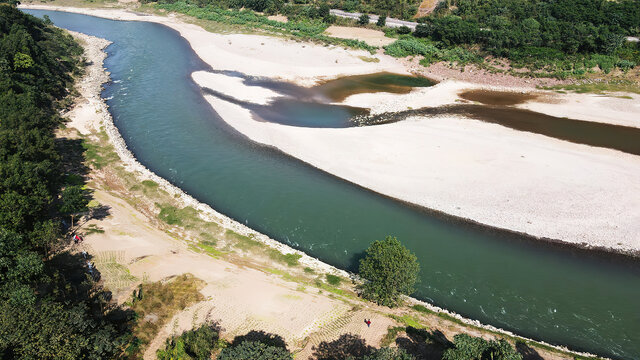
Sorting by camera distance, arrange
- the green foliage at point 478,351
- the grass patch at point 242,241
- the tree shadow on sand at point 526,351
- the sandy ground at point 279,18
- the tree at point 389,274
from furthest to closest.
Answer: the sandy ground at point 279,18
the grass patch at point 242,241
the tree at point 389,274
the tree shadow on sand at point 526,351
the green foliage at point 478,351

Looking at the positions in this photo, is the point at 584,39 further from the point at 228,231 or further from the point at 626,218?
the point at 228,231

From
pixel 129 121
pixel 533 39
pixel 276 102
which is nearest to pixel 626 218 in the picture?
pixel 276 102

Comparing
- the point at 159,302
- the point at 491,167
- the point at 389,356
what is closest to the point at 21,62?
the point at 159,302

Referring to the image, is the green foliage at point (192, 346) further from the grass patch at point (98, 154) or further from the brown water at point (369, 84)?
the brown water at point (369, 84)

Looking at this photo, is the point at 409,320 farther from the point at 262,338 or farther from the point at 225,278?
the point at 225,278

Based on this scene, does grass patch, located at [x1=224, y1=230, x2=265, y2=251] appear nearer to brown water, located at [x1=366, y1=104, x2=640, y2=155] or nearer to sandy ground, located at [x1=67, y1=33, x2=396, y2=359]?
sandy ground, located at [x1=67, y1=33, x2=396, y2=359]

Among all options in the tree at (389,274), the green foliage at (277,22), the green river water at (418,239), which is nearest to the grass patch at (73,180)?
the green river water at (418,239)
